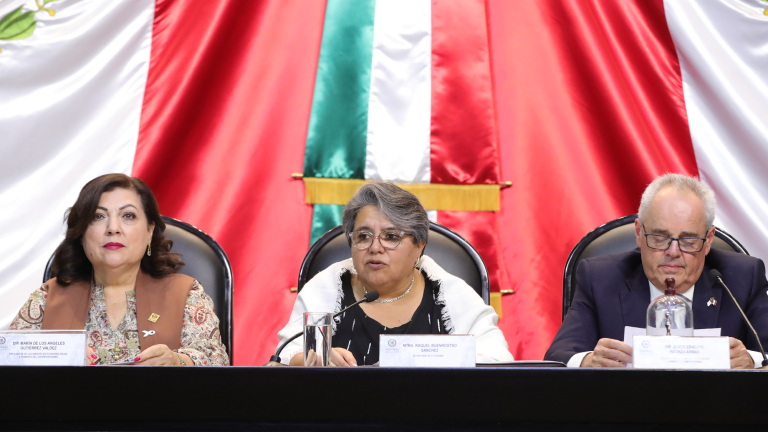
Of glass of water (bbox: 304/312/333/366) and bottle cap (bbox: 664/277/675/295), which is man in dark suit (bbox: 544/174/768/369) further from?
glass of water (bbox: 304/312/333/366)

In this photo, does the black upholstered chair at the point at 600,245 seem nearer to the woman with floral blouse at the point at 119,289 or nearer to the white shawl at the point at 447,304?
the white shawl at the point at 447,304

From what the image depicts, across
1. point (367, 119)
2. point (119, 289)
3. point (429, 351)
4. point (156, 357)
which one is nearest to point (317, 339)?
point (429, 351)

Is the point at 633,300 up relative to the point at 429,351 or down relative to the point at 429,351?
up

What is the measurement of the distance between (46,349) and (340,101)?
5.50ft

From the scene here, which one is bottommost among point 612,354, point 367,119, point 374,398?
point 374,398

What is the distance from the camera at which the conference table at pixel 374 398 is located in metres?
1.06

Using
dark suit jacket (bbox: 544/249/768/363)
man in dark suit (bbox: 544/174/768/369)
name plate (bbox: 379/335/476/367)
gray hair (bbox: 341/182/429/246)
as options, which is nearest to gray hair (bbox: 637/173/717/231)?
man in dark suit (bbox: 544/174/768/369)

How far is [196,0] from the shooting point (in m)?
2.79

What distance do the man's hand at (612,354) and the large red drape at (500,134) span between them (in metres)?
1.15

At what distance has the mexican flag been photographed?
8.93 ft

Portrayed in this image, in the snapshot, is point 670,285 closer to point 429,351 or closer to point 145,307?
point 429,351

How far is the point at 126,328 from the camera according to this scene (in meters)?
2.10

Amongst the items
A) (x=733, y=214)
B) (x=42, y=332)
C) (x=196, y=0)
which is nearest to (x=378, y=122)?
(x=196, y=0)

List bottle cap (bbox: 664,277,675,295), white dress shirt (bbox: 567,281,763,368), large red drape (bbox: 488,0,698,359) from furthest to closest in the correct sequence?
large red drape (bbox: 488,0,698,359), bottle cap (bbox: 664,277,675,295), white dress shirt (bbox: 567,281,763,368)
